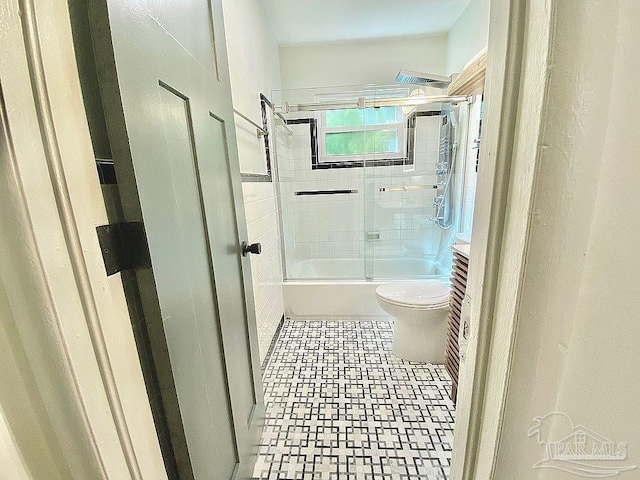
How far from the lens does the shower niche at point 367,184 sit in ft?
8.84

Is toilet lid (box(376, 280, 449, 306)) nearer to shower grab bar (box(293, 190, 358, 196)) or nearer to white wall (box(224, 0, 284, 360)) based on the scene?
white wall (box(224, 0, 284, 360))

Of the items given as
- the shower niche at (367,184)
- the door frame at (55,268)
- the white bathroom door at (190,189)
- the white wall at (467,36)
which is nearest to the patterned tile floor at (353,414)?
the white bathroom door at (190,189)

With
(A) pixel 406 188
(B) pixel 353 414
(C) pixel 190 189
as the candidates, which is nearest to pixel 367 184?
(A) pixel 406 188

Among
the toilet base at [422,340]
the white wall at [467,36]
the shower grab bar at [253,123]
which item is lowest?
the toilet base at [422,340]

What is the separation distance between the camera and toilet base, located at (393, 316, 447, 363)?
5.96 ft

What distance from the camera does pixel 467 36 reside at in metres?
2.29

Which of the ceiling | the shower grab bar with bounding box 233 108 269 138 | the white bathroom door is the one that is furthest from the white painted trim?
the ceiling

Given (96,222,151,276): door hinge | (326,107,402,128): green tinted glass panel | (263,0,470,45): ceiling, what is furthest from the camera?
(326,107,402,128): green tinted glass panel

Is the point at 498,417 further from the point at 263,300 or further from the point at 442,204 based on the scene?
the point at 442,204

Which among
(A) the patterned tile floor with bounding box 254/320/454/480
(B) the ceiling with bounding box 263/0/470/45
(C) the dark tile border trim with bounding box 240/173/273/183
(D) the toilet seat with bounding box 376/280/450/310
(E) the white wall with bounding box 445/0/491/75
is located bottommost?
(A) the patterned tile floor with bounding box 254/320/454/480

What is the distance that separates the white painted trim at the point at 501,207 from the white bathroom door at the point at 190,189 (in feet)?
2.06

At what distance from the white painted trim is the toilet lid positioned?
1263 millimetres

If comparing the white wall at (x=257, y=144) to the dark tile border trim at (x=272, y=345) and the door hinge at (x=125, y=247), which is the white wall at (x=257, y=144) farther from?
the door hinge at (x=125, y=247)

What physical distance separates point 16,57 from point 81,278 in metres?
0.30
